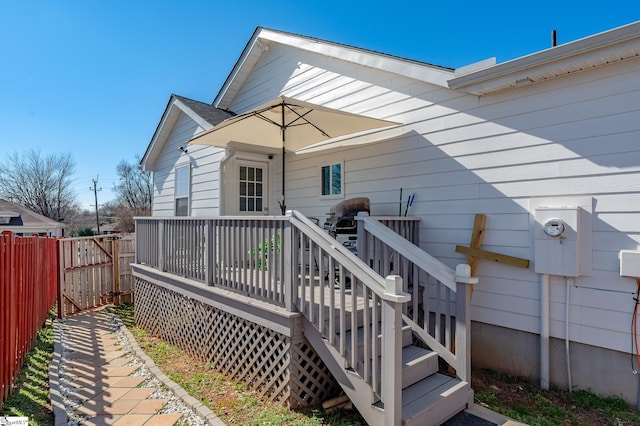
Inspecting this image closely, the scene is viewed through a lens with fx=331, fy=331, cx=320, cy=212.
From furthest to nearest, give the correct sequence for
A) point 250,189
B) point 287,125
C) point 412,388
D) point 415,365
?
point 250,189 < point 287,125 < point 415,365 < point 412,388

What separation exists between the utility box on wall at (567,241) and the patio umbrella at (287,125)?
2.48m

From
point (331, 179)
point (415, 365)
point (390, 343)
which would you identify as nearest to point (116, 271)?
point (331, 179)

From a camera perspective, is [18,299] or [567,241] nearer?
[567,241]

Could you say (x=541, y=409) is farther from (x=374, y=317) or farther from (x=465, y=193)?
(x=465, y=193)

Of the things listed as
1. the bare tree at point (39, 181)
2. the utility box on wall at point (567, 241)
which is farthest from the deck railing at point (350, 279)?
the bare tree at point (39, 181)

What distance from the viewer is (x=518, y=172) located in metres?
3.96

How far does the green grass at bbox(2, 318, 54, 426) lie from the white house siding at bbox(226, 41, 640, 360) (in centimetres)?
473

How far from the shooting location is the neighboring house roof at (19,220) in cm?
2256

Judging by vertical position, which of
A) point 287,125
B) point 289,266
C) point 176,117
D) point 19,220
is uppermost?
point 176,117

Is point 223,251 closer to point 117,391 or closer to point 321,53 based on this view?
point 117,391

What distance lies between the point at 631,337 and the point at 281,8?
863cm

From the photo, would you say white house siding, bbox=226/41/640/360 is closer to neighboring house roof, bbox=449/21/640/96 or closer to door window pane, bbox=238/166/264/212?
neighboring house roof, bbox=449/21/640/96

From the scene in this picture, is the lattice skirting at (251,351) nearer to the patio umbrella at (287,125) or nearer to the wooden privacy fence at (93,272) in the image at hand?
the patio umbrella at (287,125)

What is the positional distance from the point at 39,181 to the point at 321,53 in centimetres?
4345
